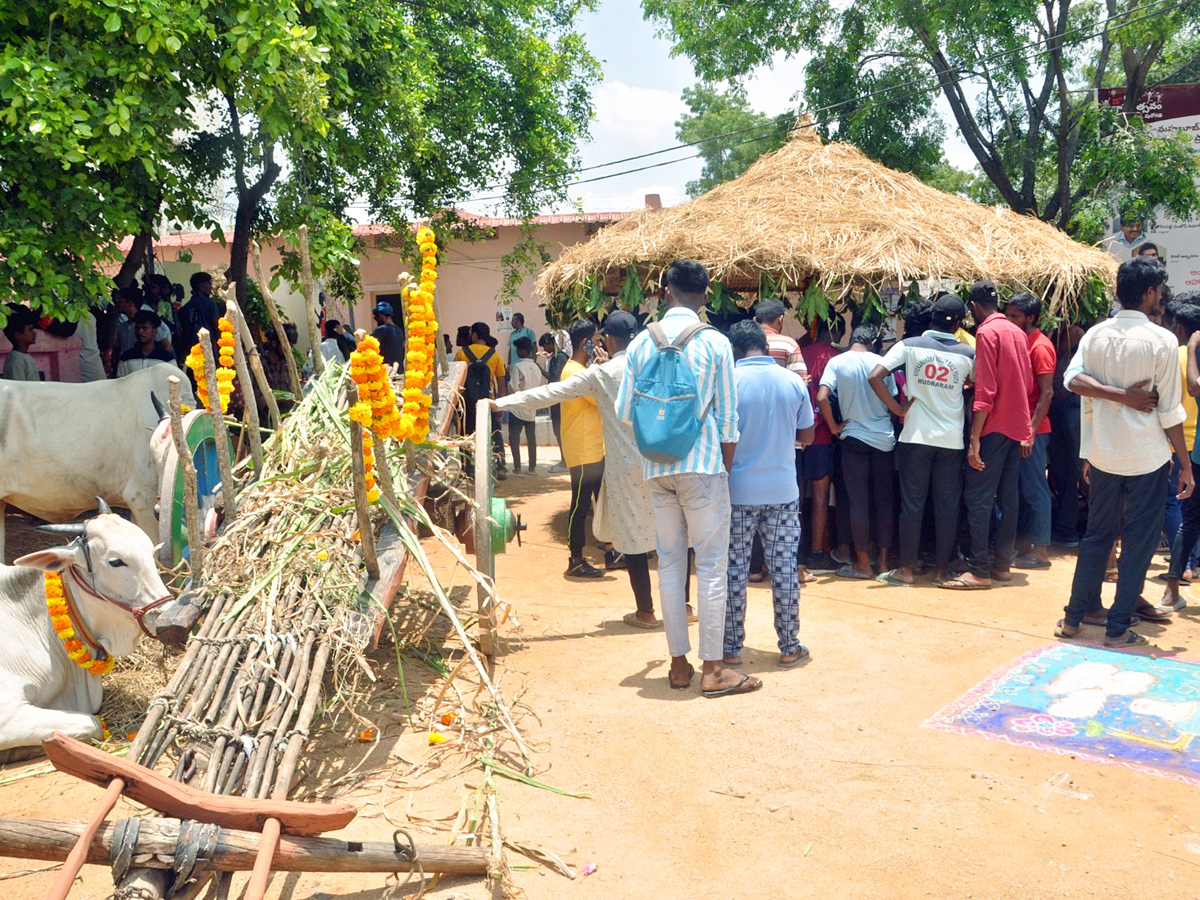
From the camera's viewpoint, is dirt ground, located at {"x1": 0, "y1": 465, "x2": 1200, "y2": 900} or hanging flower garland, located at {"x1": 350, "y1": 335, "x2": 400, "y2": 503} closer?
dirt ground, located at {"x1": 0, "y1": 465, "x2": 1200, "y2": 900}

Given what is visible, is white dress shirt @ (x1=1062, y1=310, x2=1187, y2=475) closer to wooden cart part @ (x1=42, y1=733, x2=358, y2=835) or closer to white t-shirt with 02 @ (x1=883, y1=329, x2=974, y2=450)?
white t-shirt with 02 @ (x1=883, y1=329, x2=974, y2=450)

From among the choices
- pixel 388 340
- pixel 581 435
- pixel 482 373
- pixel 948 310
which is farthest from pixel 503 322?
pixel 948 310

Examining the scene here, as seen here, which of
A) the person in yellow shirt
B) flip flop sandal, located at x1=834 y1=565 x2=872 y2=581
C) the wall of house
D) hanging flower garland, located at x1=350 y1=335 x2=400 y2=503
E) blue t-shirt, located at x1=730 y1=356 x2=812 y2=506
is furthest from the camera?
the wall of house

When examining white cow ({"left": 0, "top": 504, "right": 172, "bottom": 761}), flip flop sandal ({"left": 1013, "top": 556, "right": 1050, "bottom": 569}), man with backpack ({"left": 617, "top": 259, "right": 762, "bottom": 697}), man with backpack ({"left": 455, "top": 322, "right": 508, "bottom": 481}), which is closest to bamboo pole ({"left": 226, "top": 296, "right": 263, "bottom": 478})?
white cow ({"left": 0, "top": 504, "right": 172, "bottom": 761})

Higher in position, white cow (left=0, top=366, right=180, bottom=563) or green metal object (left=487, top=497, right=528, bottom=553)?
white cow (left=0, top=366, right=180, bottom=563)

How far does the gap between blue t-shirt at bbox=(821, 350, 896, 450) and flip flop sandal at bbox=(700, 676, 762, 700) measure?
8.87 feet

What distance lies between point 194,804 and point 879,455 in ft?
17.9

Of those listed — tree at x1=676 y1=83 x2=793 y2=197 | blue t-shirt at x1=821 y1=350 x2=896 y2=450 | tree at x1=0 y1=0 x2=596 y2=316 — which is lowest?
blue t-shirt at x1=821 y1=350 x2=896 y2=450

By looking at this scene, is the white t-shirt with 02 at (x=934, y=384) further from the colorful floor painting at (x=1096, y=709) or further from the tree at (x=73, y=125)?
the tree at (x=73, y=125)

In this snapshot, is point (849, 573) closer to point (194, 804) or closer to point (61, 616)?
point (61, 616)

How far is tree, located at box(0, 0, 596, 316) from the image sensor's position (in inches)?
252

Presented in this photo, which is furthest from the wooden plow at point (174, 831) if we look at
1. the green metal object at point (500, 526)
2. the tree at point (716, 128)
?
the tree at point (716, 128)

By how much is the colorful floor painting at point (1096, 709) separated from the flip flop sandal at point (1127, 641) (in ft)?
0.47

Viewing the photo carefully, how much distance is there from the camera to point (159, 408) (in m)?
5.94
